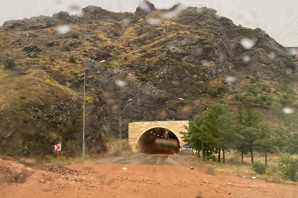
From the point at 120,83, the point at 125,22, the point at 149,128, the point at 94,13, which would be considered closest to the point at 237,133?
the point at 149,128

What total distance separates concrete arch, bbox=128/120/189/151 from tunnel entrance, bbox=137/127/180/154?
585 cm

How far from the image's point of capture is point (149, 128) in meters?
67.4

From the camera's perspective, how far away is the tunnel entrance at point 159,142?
7575 cm

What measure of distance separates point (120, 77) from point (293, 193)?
6687 centimetres

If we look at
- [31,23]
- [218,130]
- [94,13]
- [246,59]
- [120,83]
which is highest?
[94,13]

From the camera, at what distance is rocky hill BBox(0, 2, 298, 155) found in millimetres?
39000

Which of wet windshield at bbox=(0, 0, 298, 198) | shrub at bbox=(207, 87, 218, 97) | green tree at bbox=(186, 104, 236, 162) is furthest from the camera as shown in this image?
shrub at bbox=(207, 87, 218, 97)

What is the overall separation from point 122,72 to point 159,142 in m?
17.5

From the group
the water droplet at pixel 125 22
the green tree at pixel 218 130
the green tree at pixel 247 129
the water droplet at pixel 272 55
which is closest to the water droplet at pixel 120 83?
the green tree at pixel 247 129

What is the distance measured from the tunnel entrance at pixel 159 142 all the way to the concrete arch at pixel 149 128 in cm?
585

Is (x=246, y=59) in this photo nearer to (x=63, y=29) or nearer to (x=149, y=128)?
(x=149, y=128)

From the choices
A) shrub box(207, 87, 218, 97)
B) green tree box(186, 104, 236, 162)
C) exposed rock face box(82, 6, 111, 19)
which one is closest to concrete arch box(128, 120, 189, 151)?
shrub box(207, 87, 218, 97)

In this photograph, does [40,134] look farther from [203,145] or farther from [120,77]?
[120,77]

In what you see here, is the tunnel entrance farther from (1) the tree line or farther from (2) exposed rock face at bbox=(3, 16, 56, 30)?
(2) exposed rock face at bbox=(3, 16, 56, 30)
